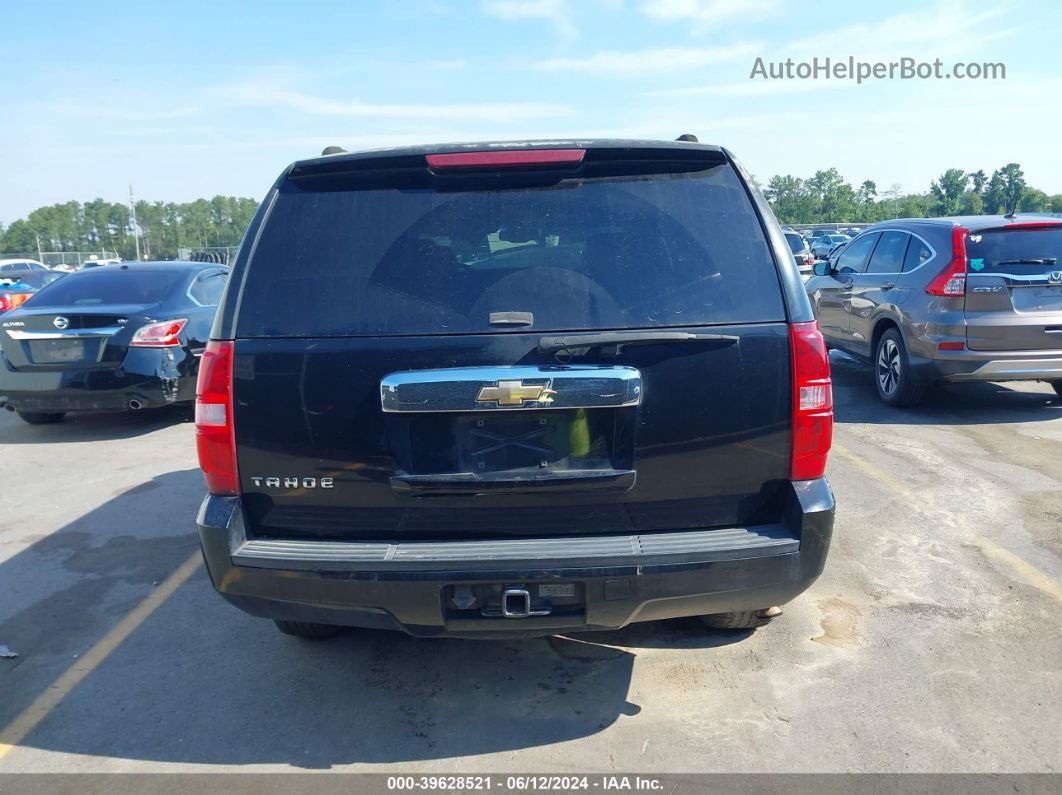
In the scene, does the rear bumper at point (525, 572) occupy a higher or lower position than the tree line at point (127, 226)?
lower

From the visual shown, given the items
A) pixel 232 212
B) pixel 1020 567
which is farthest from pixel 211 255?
pixel 232 212

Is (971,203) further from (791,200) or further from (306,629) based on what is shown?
(306,629)

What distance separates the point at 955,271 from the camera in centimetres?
733

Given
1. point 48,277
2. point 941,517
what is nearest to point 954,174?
point 48,277

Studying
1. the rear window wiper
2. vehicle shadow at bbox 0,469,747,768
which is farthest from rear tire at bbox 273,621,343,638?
the rear window wiper

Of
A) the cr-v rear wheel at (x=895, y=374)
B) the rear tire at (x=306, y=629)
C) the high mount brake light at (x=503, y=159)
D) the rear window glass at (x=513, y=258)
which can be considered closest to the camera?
the rear window glass at (x=513, y=258)

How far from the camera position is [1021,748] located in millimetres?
2859

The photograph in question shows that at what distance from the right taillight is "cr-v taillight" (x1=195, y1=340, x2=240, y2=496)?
260 inches

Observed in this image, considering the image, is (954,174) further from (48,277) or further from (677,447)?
(677,447)

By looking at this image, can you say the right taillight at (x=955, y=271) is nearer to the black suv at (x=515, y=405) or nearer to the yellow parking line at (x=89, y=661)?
the black suv at (x=515, y=405)

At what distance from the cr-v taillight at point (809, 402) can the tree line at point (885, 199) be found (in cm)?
5959

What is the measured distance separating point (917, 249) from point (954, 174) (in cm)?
7859

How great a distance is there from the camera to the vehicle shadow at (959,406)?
7.73 meters

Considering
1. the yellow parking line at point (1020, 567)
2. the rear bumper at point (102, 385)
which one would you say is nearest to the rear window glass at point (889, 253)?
the yellow parking line at point (1020, 567)
